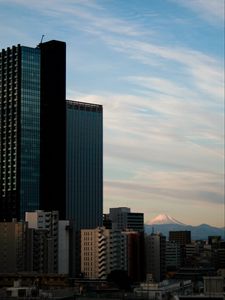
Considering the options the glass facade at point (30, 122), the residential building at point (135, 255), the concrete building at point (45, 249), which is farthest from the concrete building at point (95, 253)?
the glass facade at point (30, 122)

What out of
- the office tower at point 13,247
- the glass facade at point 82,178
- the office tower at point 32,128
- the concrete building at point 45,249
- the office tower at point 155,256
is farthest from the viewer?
the glass facade at point 82,178

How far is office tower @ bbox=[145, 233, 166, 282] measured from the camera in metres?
155

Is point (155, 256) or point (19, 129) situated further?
point (155, 256)

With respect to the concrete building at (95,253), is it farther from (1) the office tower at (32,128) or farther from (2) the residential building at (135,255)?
(1) the office tower at (32,128)

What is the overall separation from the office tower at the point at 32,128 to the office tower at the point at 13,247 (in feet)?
90.9

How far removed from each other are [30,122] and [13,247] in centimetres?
4147

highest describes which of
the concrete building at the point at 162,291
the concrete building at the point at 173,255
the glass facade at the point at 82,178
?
the glass facade at the point at 82,178

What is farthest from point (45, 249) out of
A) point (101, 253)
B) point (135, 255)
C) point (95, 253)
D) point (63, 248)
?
point (135, 255)

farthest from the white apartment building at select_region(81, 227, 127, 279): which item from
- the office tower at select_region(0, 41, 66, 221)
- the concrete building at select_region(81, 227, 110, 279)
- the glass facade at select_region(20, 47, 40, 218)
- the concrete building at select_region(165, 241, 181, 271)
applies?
the concrete building at select_region(165, 241, 181, 271)

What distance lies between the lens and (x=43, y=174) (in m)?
154

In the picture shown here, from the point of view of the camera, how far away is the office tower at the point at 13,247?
11931 centimetres

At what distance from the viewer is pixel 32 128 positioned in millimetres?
156125

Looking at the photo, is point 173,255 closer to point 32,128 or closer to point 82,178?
point 82,178

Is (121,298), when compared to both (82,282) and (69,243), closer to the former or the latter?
(82,282)
